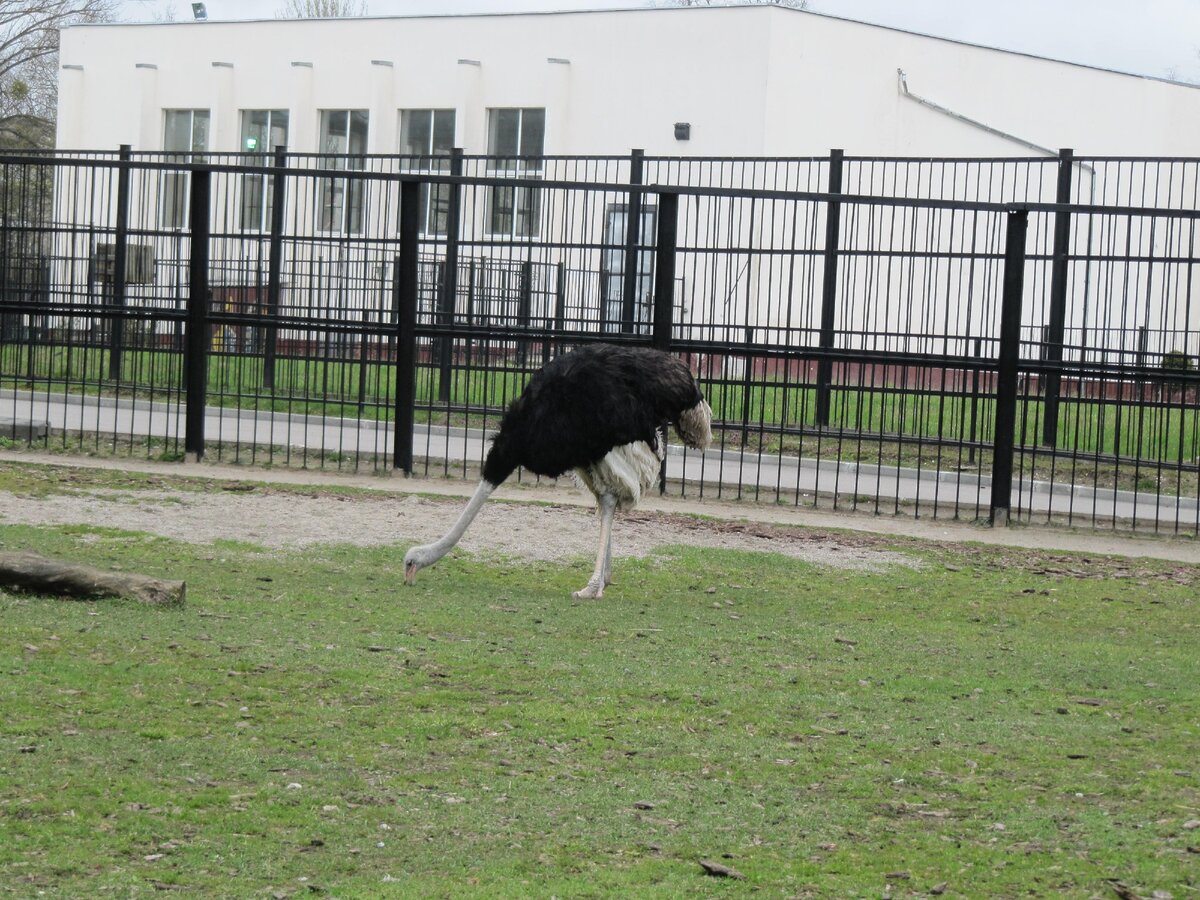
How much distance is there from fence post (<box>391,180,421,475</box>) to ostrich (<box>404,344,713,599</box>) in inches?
210

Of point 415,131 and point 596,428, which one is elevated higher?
point 415,131

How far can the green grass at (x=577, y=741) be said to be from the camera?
5.35 metres

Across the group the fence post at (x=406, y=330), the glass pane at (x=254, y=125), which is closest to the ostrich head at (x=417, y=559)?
the fence post at (x=406, y=330)

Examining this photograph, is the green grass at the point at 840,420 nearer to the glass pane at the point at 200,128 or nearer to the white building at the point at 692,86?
the white building at the point at 692,86

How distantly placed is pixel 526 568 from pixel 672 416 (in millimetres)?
1726

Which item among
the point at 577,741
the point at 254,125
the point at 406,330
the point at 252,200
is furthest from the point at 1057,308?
the point at 254,125

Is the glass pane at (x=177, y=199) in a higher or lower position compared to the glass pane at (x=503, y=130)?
lower

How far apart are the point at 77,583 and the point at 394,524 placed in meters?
4.36

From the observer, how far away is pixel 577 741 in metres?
6.85

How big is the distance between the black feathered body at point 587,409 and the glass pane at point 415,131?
3290cm

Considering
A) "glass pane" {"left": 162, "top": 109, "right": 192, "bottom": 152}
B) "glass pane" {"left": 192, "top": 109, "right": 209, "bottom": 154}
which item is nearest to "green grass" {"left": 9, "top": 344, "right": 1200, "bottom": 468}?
"glass pane" {"left": 192, "top": 109, "right": 209, "bottom": 154}

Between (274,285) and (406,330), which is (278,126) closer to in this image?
(274,285)

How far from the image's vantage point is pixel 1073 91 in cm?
3944

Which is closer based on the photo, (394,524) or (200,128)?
(394,524)
